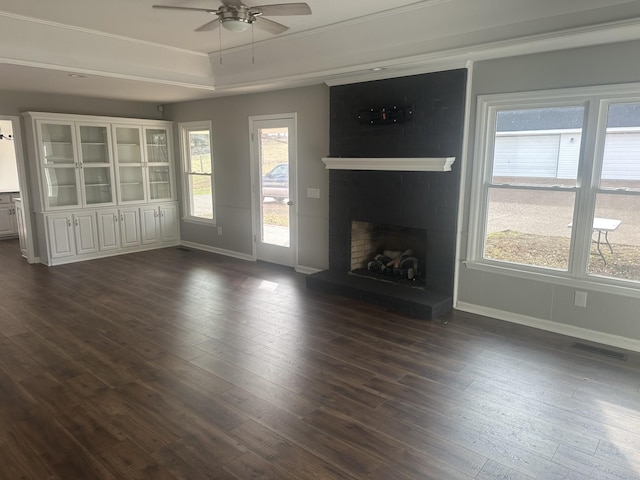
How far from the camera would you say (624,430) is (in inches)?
99.0

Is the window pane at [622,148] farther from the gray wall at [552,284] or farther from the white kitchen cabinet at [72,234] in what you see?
the white kitchen cabinet at [72,234]

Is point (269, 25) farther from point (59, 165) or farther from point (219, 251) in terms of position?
point (59, 165)

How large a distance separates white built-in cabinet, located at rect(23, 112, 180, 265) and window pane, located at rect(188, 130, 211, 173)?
453mm

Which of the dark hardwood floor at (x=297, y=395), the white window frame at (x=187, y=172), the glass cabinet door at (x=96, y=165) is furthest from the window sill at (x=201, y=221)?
the dark hardwood floor at (x=297, y=395)

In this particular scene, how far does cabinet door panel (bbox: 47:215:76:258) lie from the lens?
6211 millimetres

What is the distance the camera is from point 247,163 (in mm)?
6414

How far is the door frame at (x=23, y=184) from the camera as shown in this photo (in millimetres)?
6062

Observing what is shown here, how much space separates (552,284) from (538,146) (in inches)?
49.3

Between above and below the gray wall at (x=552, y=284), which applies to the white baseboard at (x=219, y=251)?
below

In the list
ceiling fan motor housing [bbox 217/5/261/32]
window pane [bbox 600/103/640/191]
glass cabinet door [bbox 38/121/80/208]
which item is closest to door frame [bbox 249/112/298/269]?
ceiling fan motor housing [bbox 217/5/261/32]

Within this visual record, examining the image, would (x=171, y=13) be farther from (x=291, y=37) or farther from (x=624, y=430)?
(x=624, y=430)

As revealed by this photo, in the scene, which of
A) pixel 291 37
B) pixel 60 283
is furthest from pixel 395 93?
pixel 60 283

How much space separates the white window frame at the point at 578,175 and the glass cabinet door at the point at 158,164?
17.6 ft

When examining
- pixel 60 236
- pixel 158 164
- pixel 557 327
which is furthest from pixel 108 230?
pixel 557 327
